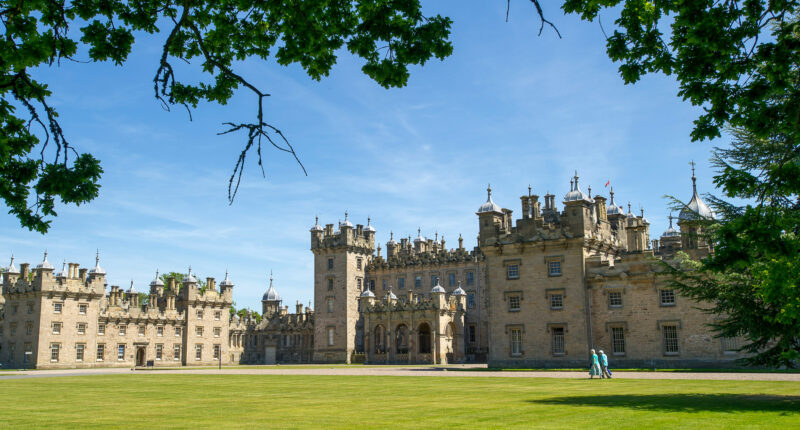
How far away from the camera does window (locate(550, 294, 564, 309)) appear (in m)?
44.1

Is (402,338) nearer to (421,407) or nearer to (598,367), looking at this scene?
(598,367)

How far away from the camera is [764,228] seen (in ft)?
29.9

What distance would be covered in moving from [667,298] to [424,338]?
30541mm

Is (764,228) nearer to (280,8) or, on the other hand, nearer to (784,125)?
(784,125)

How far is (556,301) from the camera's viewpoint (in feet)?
146

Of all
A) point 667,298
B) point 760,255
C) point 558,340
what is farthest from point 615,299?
point 760,255

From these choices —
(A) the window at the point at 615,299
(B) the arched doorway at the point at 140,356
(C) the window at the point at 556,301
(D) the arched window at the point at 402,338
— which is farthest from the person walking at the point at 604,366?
(B) the arched doorway at the point at 140,356

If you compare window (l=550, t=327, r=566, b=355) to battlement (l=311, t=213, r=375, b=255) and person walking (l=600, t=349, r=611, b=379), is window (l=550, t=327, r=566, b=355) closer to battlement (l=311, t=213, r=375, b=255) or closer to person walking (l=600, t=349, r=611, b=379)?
person walking (l=600, t=349, r=611, b=379)

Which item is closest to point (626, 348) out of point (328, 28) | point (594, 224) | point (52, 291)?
point (594, 224)

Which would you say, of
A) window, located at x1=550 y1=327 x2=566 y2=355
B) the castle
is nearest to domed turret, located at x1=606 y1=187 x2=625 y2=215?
the castle

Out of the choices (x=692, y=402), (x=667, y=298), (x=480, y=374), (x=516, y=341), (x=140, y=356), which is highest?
(x=667, y=298)

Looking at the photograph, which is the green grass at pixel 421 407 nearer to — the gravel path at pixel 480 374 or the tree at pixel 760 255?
the tree at pixel 760 255

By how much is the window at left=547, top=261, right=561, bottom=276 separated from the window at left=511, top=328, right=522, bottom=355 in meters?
4.39

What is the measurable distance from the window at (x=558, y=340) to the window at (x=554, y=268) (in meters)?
3.56
